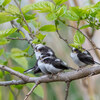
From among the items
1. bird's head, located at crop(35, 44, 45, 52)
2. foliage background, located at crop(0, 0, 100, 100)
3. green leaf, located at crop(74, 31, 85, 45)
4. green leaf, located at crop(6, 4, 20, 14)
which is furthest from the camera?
foliage background, located at crop(0, 0, 100, 100)

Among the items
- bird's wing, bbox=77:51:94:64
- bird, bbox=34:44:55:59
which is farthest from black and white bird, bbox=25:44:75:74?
bird's wing, bbox=77:51:94:64

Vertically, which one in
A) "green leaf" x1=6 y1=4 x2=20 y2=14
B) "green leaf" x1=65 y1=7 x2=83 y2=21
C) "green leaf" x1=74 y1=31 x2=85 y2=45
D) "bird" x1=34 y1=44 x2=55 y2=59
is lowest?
"bird" x1=34 y1=44 x2=55 y2=59

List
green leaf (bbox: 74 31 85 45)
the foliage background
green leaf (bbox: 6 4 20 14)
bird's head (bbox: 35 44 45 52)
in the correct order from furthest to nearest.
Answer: the foliage background < bird's head (bbox: 35 44 45 52) < green leaf (bbox: 6 4 20 14) < green leaf (bbox: 74 31 85 45)

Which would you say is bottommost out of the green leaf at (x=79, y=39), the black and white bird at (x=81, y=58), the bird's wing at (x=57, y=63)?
the black and white bird at (x=81, y=58)

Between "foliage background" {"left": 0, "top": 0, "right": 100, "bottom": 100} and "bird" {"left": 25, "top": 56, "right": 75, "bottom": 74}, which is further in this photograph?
"foliage background" {"left": 0, "top": 0, "right": 100, "bottom": 100}

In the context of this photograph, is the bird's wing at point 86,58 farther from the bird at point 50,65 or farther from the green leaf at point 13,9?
the green leaf at point 13,9

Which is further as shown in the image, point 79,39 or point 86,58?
point 86,58

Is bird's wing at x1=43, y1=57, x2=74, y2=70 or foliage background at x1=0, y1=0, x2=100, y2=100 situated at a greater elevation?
bird's wing at x1=43, y1=57, x2=74, y2=70

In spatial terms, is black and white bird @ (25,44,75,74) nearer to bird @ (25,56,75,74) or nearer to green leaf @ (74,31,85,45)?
bird @ (25,56,75,74)

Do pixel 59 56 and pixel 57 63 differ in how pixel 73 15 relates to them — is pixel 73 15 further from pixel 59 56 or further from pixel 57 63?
pixel 59 56

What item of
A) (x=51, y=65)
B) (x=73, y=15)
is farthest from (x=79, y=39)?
(x=51, y=65)

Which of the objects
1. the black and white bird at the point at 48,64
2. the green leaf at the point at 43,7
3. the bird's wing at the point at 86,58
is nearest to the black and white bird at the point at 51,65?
the black and white bird at the point at 48,64

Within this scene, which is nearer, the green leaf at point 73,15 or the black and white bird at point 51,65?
the green leaf at point 73,15

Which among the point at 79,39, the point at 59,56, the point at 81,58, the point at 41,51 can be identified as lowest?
the point at 59,56
